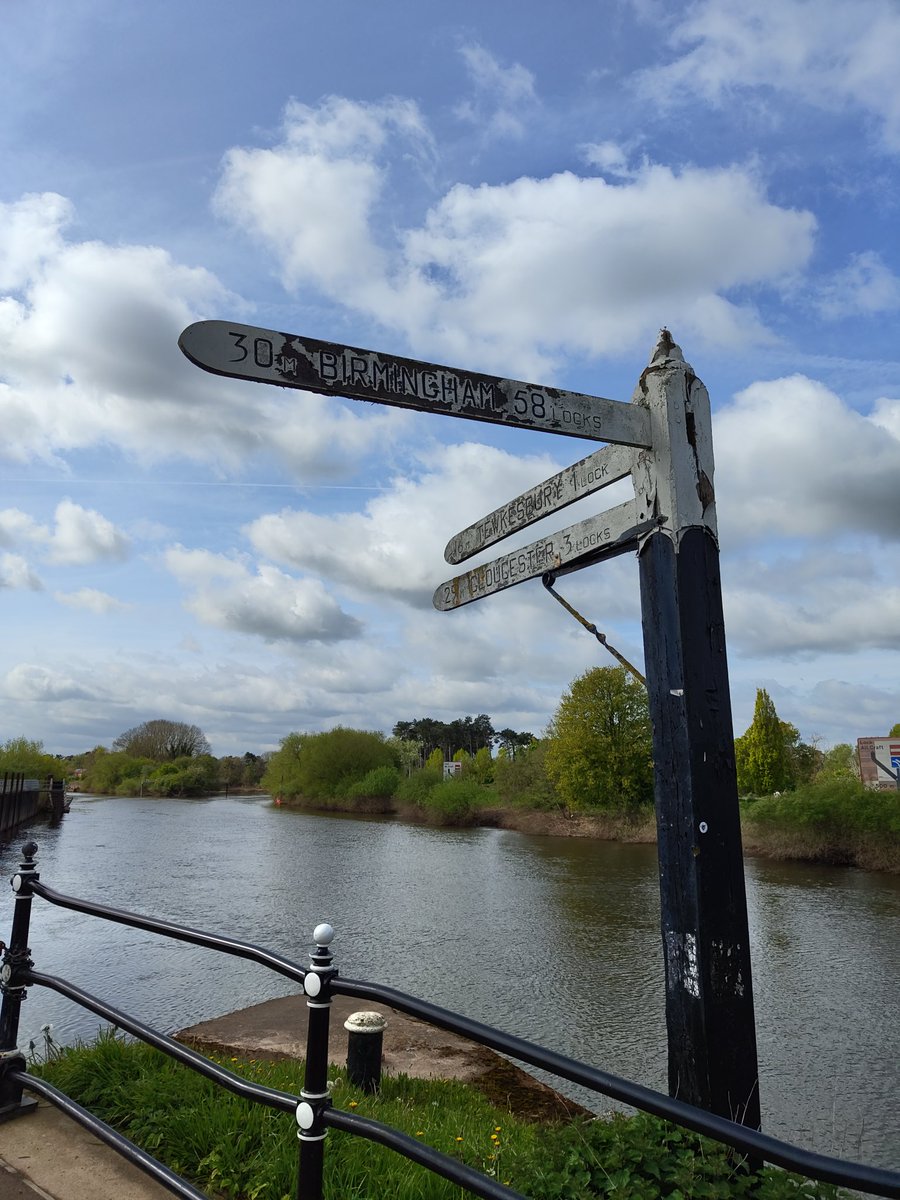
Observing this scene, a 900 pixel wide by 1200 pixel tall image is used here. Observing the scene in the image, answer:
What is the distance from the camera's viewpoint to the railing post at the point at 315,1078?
2.01 metres

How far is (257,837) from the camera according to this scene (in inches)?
1244

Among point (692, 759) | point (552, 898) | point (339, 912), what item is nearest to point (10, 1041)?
point (692, 759)

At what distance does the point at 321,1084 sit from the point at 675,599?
6.39 ft

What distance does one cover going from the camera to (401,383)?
9.92 ft

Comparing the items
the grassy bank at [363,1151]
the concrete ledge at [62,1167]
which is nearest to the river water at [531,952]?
the grassy bank at [363,1151]

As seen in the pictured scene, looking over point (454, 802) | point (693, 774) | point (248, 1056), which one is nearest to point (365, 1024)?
point (248, 1056)

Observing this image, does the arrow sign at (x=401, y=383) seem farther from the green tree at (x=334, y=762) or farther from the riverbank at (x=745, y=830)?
the green tree at (x=334, y=762)

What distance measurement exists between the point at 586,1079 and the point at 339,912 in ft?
48.2

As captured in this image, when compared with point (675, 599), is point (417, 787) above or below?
above

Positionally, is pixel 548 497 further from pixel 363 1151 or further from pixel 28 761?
pixel 28 761

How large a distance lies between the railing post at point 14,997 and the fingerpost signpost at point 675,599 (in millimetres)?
1980

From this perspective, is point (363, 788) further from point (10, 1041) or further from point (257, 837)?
point (10, 1041)

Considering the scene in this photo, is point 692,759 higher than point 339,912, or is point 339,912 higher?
point 692,759

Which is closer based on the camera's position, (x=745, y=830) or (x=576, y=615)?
(x=576, y=615)
